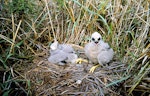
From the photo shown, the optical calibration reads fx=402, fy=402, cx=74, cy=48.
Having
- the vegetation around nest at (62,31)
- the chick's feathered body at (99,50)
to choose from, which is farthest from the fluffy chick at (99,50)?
the vegetation around nest at (62,31)

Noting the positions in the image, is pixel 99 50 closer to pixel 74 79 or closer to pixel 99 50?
pixel 99 50

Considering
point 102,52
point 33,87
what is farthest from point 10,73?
point 102,52

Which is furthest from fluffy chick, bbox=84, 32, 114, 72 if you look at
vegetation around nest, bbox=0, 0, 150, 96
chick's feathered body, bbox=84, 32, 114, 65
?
vegetation around nest, bbox=0, 0, 150, 96

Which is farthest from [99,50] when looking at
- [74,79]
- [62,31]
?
[62,31]

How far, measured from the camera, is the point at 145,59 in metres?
2.66

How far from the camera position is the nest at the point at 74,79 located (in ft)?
8.71

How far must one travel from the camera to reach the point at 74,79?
273 centimetres

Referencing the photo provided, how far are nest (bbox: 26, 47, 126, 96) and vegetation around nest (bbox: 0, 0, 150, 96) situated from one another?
0.01 m

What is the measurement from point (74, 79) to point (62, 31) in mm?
538

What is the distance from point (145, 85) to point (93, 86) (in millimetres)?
343

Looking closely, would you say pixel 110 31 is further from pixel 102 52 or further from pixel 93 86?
pixel 93 86

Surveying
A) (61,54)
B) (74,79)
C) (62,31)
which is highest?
(62,31)

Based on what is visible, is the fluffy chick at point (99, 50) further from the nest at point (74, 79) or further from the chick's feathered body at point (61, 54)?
the chick's feathered body at point (61, 54)

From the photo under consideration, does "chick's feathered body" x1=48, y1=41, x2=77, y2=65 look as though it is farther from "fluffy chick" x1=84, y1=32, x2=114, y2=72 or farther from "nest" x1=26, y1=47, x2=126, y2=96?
"fluffy chick" x1=84, y1=32, x2=114, y2=72
